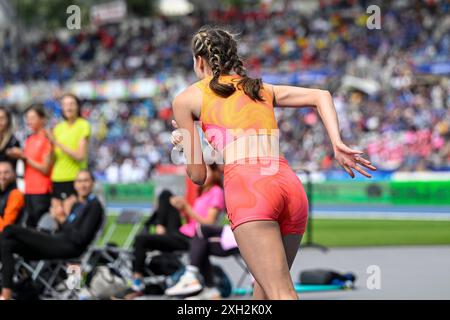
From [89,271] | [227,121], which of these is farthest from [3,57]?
[227,121]

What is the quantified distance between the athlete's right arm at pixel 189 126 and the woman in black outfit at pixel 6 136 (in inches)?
216

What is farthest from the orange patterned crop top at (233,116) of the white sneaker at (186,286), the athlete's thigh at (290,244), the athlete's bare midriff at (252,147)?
the white sneaker at (186,286)

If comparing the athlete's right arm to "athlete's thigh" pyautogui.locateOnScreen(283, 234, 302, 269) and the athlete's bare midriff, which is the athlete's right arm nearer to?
the athlete's bare midriff

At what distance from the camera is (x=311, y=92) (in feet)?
14.9

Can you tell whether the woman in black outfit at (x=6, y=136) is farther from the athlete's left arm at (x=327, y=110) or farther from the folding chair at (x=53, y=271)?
the athlete's left arm at (x=327, y=110)

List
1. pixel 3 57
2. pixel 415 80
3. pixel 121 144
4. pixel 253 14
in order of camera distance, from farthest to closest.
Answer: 1. pixel 3 57
2. pixel 253 14
3. pixel 121 144
4. pixel 415 80

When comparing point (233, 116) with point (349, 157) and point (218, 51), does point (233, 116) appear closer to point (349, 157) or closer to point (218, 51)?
point (218, 51)

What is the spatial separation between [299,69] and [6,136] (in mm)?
27599

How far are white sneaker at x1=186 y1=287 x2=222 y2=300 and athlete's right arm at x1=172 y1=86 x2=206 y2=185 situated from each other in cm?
438

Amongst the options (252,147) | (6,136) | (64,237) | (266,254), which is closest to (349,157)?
(252,147)

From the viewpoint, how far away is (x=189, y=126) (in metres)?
4.54

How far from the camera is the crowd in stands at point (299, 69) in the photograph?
2991 centimetres
